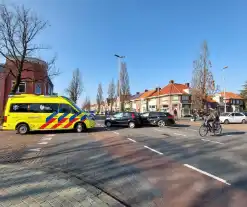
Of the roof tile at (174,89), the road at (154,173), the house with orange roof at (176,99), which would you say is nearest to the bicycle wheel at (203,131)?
the road at (154,173)

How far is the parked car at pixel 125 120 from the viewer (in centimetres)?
1911

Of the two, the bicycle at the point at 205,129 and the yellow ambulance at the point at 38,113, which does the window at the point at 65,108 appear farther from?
the bicycle at the point at 205,129

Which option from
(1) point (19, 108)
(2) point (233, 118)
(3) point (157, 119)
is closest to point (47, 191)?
(1) point (19, 108)

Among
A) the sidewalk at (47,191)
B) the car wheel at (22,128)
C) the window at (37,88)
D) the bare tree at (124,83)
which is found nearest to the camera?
the sidewalk at (47,191)

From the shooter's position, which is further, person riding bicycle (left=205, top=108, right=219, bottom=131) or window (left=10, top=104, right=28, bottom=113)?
window (left=10, top=104, right=28, bottom=113)

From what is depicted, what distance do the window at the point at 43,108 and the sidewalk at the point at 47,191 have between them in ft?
31.2

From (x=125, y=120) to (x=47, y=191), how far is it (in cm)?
1551

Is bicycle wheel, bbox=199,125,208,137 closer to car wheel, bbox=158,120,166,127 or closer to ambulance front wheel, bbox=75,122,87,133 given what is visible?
car wheel, bbox=158,120,166,127

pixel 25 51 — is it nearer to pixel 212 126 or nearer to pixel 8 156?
pixel 8 156

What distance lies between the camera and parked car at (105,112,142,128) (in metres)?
19.1

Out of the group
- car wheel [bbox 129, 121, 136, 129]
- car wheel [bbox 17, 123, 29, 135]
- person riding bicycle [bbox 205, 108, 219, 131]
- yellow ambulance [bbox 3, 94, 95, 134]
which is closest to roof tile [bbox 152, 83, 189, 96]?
car wheel [bbox 129, 121, 136, 129]

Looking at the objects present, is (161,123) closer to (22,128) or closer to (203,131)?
(203,131)

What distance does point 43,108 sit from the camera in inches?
563

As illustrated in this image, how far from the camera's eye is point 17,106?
1420 centimetres
